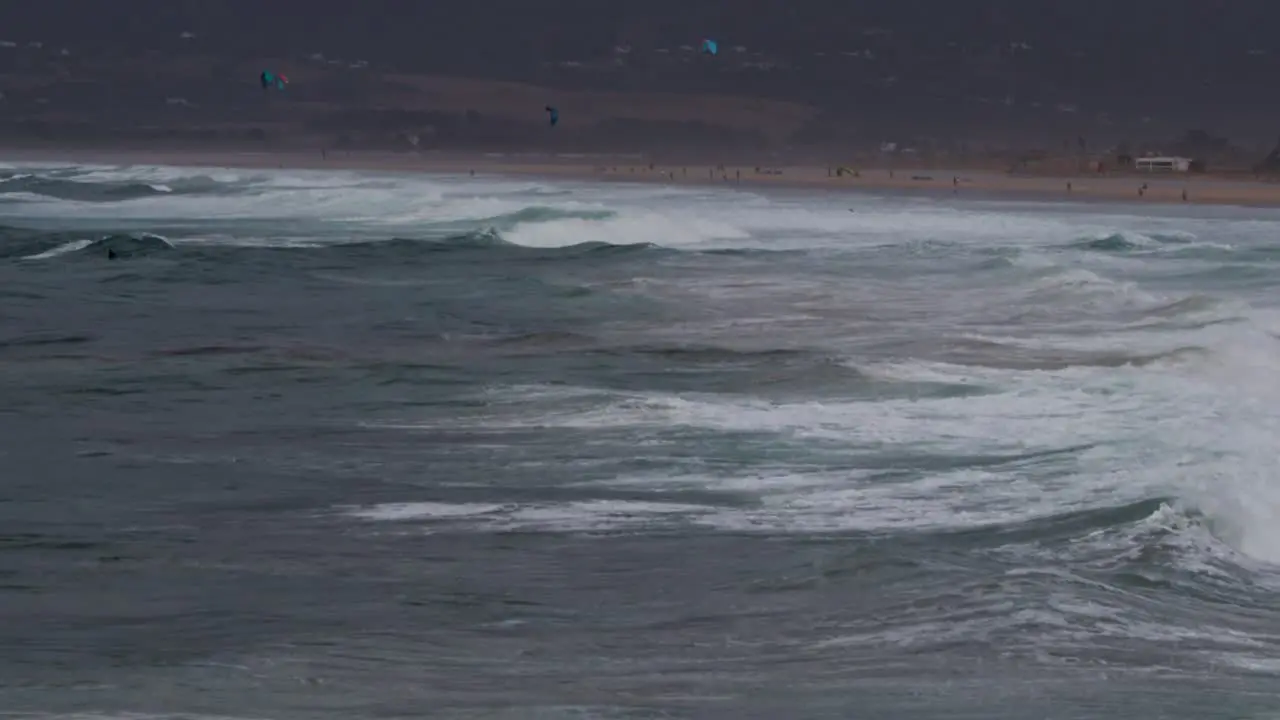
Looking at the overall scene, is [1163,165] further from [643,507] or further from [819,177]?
[643,507]

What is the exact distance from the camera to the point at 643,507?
1271 centimetres

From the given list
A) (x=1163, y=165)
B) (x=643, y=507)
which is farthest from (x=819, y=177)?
(x=643, y=507)

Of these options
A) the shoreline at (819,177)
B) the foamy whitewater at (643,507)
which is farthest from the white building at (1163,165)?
the foamy whitewater at (643,507)

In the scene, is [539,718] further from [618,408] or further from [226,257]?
[226,257]

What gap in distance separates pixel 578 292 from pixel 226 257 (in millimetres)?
9881

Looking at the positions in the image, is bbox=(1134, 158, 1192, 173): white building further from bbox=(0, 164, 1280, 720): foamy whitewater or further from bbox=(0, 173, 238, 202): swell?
bbox=(0, 164, 1280, 720): foamy whitewater

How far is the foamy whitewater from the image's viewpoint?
9023mm

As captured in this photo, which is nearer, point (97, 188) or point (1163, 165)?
point (97, 188)

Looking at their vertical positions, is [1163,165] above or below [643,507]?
below

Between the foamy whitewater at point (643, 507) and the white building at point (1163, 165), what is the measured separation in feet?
217

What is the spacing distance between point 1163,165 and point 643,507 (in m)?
87.0

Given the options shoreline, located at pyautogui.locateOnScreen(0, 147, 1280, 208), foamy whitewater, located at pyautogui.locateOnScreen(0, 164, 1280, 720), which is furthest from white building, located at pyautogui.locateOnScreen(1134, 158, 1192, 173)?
foamy whitewater, located at pyautogui.locateOnScreen(0, 164, 1280, 720)

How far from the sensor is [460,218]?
60.6m

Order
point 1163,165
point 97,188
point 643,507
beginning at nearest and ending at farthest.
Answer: point 643,507, point 97,188, point 1163,165
